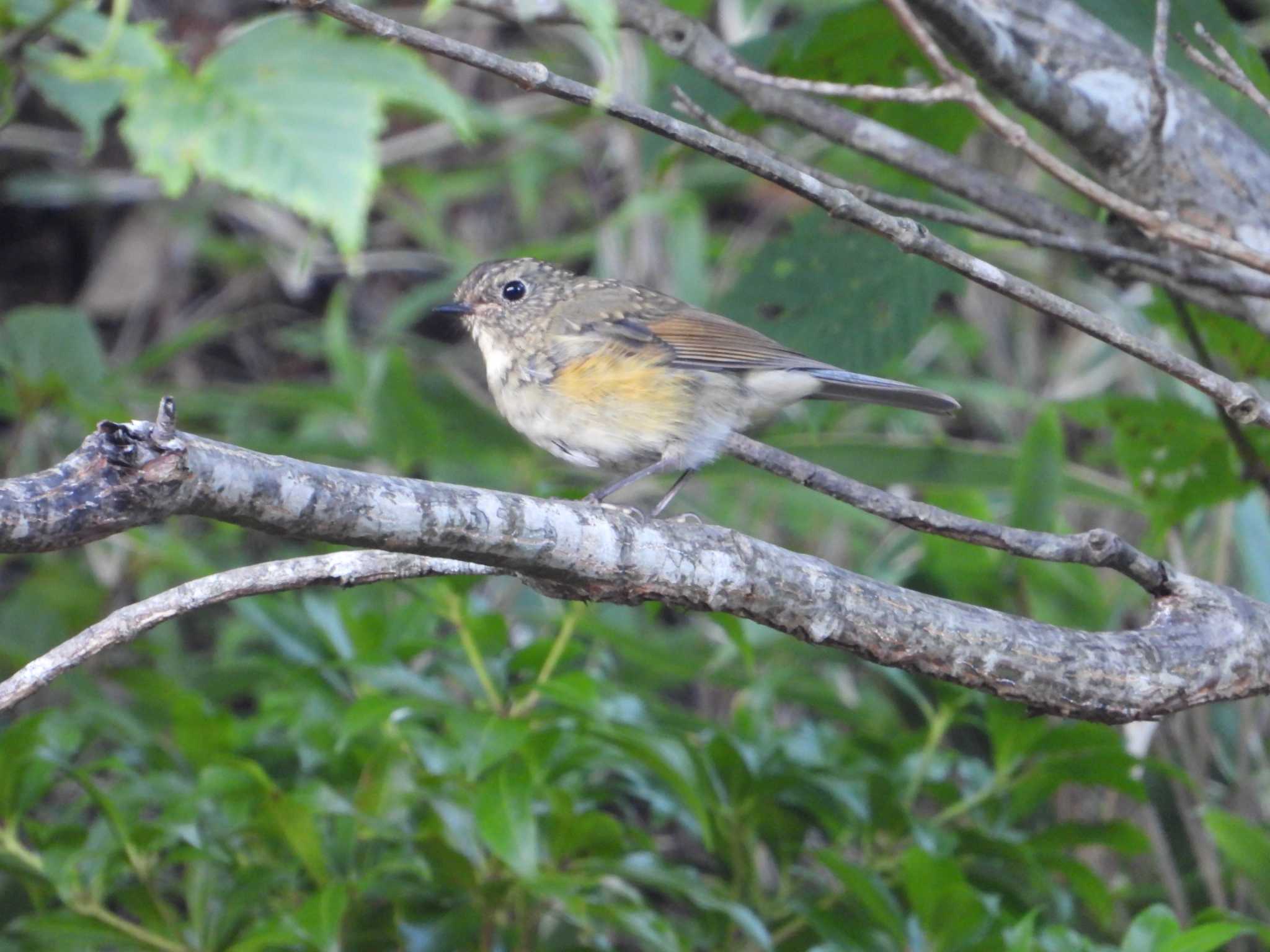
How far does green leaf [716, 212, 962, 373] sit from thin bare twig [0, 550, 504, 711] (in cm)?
155

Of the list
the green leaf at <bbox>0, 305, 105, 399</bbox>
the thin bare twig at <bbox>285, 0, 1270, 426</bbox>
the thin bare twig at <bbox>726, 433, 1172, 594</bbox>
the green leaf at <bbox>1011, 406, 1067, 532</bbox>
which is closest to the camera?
the thin bare twig at <bbox>285, 0, 1270, 426</bbox>

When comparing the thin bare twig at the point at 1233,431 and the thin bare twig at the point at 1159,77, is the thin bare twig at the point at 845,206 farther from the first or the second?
the thin bare twig at the point at 1233,431

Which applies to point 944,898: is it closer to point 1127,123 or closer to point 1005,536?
point 1005,536

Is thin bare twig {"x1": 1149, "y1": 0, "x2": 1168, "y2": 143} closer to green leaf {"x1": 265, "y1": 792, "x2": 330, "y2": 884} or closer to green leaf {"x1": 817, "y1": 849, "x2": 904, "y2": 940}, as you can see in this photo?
green leaf {"x1": 817, "y1": 849, "x2": 904, "y2": 940}

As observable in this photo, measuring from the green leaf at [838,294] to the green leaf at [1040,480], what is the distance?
18.2 inches

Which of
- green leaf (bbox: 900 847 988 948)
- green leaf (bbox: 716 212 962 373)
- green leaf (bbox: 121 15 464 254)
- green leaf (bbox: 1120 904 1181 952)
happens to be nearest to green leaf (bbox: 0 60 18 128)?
green leaf (bbox: 121 15 464 254)

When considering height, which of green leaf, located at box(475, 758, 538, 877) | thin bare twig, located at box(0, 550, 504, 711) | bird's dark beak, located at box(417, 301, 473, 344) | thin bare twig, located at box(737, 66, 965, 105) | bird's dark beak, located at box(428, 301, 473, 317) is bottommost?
green leaf, located at box(475, 758, 538, 877)

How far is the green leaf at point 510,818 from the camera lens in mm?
2703

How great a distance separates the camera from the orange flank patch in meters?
3.48

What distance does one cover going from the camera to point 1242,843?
323 centimetres

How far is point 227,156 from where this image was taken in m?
2.54

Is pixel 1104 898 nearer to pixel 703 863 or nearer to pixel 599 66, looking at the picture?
pixel 703 863

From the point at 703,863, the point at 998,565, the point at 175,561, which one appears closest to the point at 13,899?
the point at 175,561

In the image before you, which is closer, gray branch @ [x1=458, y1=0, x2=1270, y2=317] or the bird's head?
gray branch @ [x1=458, y1=0, x2=1270, y2=317]
